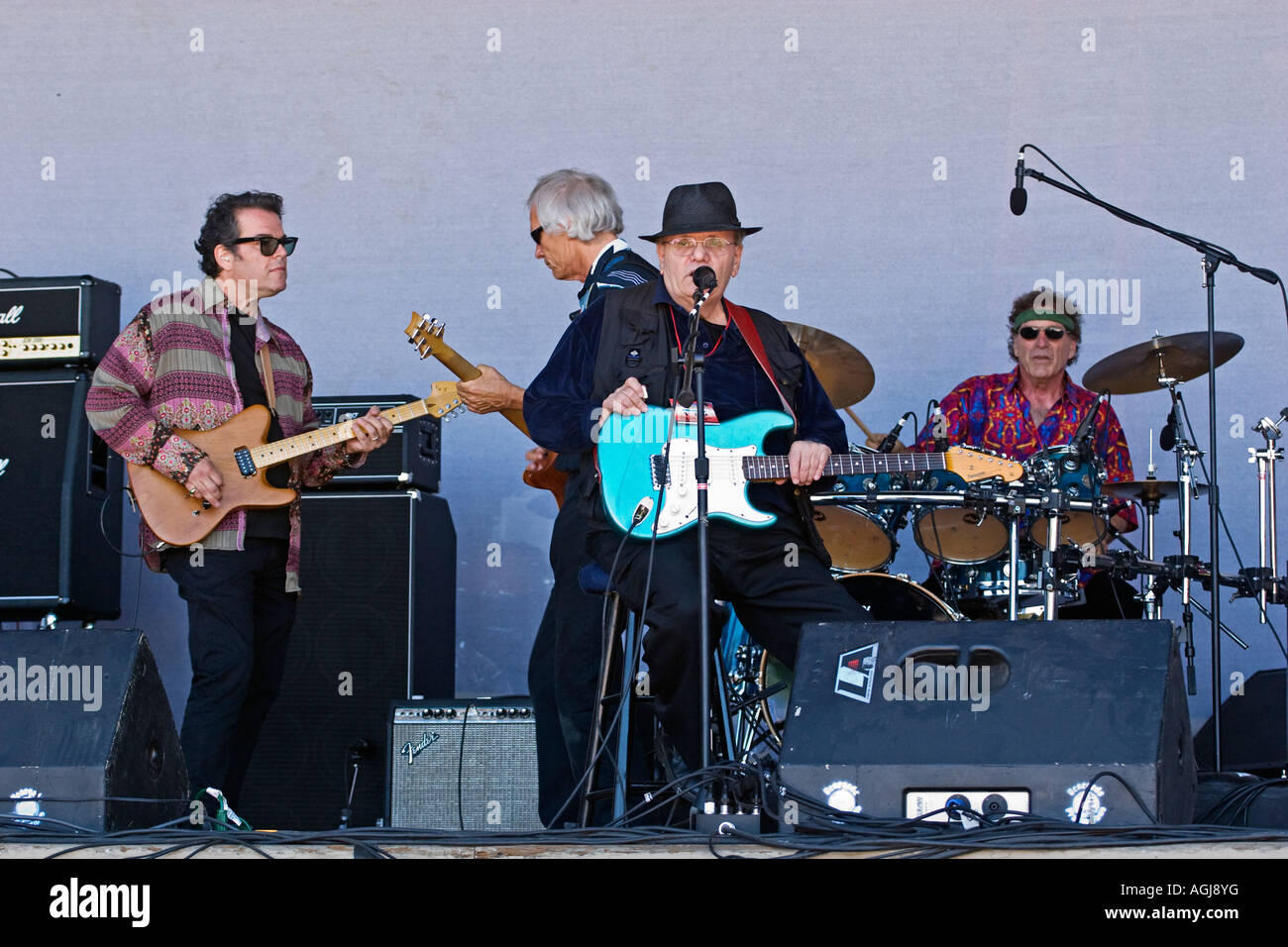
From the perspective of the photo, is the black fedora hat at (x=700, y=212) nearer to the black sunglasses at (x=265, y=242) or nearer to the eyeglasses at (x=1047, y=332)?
the black sunglasses at (x=265, y=242)

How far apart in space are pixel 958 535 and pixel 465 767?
1.74 meters

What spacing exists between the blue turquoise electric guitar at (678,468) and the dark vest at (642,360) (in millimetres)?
103

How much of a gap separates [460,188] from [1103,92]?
8.12ft

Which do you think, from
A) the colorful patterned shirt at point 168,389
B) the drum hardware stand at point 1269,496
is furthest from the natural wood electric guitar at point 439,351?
the drum hardware stand at point 1269,496

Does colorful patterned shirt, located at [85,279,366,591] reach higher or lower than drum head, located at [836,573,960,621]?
higher

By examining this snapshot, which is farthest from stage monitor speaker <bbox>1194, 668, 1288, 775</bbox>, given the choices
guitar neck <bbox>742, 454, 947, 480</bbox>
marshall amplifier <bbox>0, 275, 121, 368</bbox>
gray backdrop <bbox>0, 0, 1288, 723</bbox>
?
marshall amplifier <bbox>0, 275, 121, 368</bbox>

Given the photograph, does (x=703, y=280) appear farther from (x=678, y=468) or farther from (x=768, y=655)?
(x=768, y=655)

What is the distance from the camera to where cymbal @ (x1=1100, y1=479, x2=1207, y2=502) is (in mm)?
5043

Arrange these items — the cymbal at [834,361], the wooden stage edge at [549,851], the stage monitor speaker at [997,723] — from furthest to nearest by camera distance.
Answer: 1. the cymbal at [834,361]
2. the stage monitor speaker at [997,723]
3. the wooden stage edge at [549,851]

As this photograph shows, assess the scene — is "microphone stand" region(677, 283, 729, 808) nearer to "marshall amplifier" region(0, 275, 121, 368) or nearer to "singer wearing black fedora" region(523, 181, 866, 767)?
"singer wearing black fedora" region(523, 181, 866, 767)

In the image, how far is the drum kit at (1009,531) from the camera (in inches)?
186

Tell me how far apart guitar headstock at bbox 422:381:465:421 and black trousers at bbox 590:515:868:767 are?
115cm

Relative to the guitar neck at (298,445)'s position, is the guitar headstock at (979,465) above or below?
below
